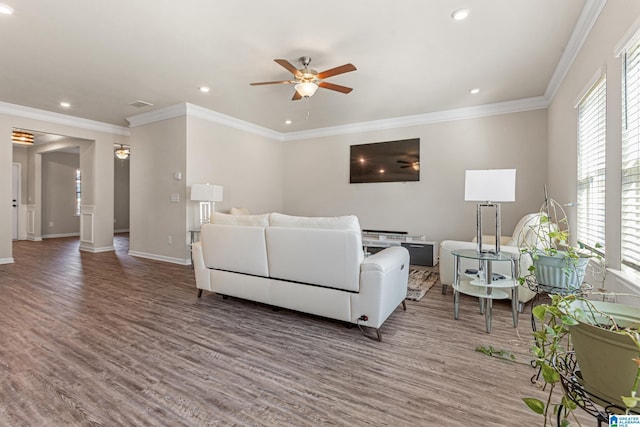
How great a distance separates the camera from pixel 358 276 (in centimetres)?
237

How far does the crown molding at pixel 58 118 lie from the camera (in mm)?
5102

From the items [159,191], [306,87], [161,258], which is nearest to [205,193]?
[159,191]

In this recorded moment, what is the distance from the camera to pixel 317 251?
2504 millimetres

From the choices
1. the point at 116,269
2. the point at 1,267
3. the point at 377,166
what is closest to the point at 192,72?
the point at 116,269

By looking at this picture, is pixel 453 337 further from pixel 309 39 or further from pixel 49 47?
pixel 49 47

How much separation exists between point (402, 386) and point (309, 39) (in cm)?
307

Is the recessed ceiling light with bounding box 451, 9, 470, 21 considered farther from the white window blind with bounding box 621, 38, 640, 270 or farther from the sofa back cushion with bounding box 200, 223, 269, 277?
the sofa back cushion with bounding box 200, 223, 269, 277

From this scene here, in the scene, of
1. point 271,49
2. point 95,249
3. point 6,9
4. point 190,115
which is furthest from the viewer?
point 95,249

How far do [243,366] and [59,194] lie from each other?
9887 mm

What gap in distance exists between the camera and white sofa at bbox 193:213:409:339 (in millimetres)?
2361

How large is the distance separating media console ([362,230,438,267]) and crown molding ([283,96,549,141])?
210 cm

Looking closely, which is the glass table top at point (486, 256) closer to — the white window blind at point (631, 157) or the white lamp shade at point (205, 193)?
the white window blind at point (631, 157)

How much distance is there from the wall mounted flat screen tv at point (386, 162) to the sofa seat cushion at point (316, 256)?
12.4 ft

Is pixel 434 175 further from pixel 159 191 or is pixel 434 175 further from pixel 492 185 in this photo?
pixel 159 191
